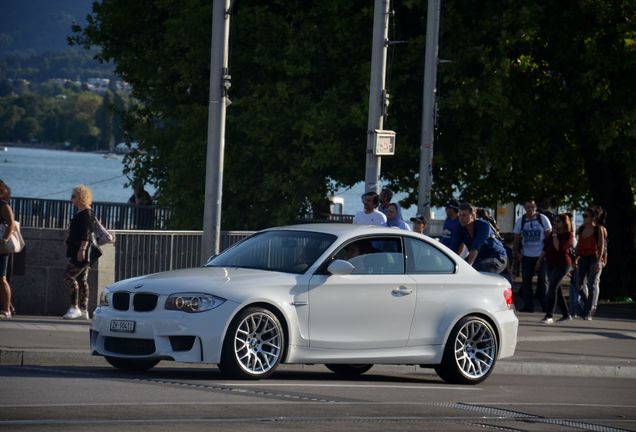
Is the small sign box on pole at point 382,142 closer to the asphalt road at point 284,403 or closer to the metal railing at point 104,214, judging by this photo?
the asphalt road at point 284,403

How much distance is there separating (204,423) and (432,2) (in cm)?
1663

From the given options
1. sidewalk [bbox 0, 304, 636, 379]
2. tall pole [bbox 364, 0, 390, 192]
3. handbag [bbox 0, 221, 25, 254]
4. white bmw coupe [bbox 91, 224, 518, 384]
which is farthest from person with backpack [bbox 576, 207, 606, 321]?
handbag [bbox 0, 221, 25, 254]

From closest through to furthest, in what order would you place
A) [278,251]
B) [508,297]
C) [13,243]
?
[278,251]
[508,297]
[13,243]

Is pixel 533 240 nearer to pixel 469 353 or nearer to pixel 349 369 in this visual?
pixel 349 369

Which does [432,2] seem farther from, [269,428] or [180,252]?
[269,428]

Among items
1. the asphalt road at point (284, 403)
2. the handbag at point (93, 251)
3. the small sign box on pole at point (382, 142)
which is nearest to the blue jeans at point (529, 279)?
the small sign box on pole at point (382, 142)

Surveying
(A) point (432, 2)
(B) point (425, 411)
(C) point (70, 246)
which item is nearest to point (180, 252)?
(C) point (70, 246)

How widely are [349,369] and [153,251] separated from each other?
6607mm

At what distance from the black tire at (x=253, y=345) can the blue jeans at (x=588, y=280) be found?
36.0ft

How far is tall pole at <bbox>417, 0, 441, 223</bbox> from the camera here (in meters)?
26.2

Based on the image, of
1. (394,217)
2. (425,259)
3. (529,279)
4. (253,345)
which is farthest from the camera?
(529,279)

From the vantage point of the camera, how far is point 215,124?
1898 cm

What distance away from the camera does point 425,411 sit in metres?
12.3

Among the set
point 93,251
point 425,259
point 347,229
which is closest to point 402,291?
point 425,259
